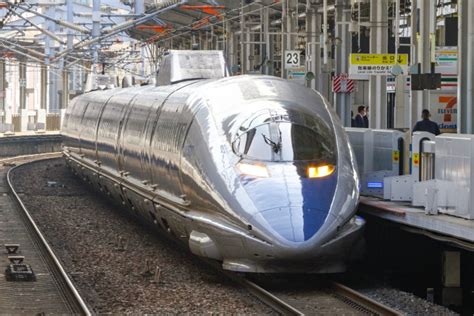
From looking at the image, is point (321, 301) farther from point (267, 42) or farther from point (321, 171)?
point (267, 42)

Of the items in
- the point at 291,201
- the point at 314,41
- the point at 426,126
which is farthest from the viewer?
the point at 314,41

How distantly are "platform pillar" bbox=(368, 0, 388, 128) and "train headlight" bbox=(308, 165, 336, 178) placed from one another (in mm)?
12660

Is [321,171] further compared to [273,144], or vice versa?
[273,144]

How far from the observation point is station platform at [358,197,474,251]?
43.5 feet

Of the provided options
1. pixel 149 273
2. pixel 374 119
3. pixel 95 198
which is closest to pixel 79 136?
pixel 95 198

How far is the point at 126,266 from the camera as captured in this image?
17.4m

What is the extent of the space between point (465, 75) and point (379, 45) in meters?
8.32

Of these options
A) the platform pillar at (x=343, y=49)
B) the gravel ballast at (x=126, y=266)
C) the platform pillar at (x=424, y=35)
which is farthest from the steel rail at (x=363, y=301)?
the platform pillar at (x=343, y=49)

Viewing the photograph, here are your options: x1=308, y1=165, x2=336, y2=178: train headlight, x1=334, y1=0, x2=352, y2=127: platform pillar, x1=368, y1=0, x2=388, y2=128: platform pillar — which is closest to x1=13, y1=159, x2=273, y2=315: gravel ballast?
x1=308, y1=165, x2=336, y2=178: train headlight

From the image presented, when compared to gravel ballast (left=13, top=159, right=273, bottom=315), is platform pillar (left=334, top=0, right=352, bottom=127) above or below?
above

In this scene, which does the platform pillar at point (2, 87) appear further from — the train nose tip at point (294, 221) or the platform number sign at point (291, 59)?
the train nose tip at point (294, 221)

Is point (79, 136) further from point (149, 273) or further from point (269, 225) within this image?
point (269, 225)

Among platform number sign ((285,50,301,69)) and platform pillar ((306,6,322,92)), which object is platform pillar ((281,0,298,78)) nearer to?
platform pillar ((306,6,322,92))

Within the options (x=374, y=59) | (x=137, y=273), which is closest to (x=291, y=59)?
(x=374, y=59)
